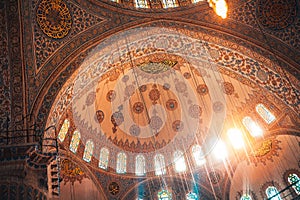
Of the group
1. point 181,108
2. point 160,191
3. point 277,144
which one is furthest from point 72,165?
point 277,144

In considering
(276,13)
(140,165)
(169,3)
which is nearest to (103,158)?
(140,165)

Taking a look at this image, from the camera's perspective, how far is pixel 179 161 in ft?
42.3

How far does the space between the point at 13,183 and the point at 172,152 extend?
7656 mm

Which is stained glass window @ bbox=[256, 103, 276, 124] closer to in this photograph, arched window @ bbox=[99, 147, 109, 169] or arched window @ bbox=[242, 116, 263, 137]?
arched window @ bbox=[242, 116, 263, 137]

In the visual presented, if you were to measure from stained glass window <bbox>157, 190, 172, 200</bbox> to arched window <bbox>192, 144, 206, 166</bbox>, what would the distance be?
5.16 ft

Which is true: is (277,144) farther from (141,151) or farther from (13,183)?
(13,183)

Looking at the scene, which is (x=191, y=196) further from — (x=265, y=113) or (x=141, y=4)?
(x=141, y=4)

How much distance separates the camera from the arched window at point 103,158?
38.3 ft

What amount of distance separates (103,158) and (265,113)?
230 inches

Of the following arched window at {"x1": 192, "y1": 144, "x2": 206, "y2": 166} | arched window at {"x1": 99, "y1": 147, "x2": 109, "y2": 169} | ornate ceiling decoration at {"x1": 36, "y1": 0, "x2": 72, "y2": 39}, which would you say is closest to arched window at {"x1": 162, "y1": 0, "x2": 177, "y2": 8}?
ornate ceiling decoration at {"x1": 36, "y1": 0, "x2": 72, "y2": 39}

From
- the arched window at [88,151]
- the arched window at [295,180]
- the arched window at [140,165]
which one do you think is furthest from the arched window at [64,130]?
the arched window at [295,180]

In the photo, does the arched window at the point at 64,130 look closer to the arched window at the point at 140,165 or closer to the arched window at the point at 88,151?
the arched window at the point at 88,151

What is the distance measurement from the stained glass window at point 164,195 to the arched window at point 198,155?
1573mm

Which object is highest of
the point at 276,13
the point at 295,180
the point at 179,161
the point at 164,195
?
the point at 276,13
